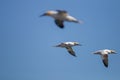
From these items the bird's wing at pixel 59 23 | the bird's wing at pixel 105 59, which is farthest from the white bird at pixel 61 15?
the bird's wing at pixel 105 59

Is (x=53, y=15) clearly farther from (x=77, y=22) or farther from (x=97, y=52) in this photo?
(x=97, y=52)

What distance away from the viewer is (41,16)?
27.2 metres

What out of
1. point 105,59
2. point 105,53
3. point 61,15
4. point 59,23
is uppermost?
point 105,53

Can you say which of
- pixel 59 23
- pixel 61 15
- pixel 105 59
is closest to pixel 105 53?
pixel 105 59

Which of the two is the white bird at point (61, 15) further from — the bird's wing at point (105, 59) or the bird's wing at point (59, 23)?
the bird's wing at point (105, 59)

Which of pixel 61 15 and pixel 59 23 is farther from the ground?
pixel 59 23

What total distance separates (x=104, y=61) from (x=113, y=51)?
1590 mm

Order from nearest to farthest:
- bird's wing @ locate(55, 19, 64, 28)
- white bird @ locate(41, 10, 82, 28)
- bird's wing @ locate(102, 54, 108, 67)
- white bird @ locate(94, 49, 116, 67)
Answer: white bird @ locate(41, 10, 82, 28), bird's wing @ locate(55, 19, 64, 28), white bird @ locate(94, 49, 116, 67), bird's wing @ locate(102, 54, 108, 67)

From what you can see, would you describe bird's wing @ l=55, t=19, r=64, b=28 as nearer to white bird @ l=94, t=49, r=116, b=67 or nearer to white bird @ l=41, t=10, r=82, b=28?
white bird @ l=41, t=10, r=82, b=28

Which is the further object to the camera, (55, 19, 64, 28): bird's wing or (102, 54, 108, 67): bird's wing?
(102, 54, 108, 67): bird's wing

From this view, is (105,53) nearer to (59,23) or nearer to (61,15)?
(59,23)

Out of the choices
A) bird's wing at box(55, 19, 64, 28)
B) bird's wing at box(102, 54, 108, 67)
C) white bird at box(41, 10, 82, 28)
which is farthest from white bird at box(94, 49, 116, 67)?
white bird at box(41, 10, 82, 28)

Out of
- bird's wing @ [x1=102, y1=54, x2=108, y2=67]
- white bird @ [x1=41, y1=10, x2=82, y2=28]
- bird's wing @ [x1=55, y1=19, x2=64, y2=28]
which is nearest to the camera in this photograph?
white bird @ [x1=41, y1=10, x2=82, y2=28]

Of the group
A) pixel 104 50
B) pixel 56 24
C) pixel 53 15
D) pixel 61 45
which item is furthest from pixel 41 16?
pixel 104 50
